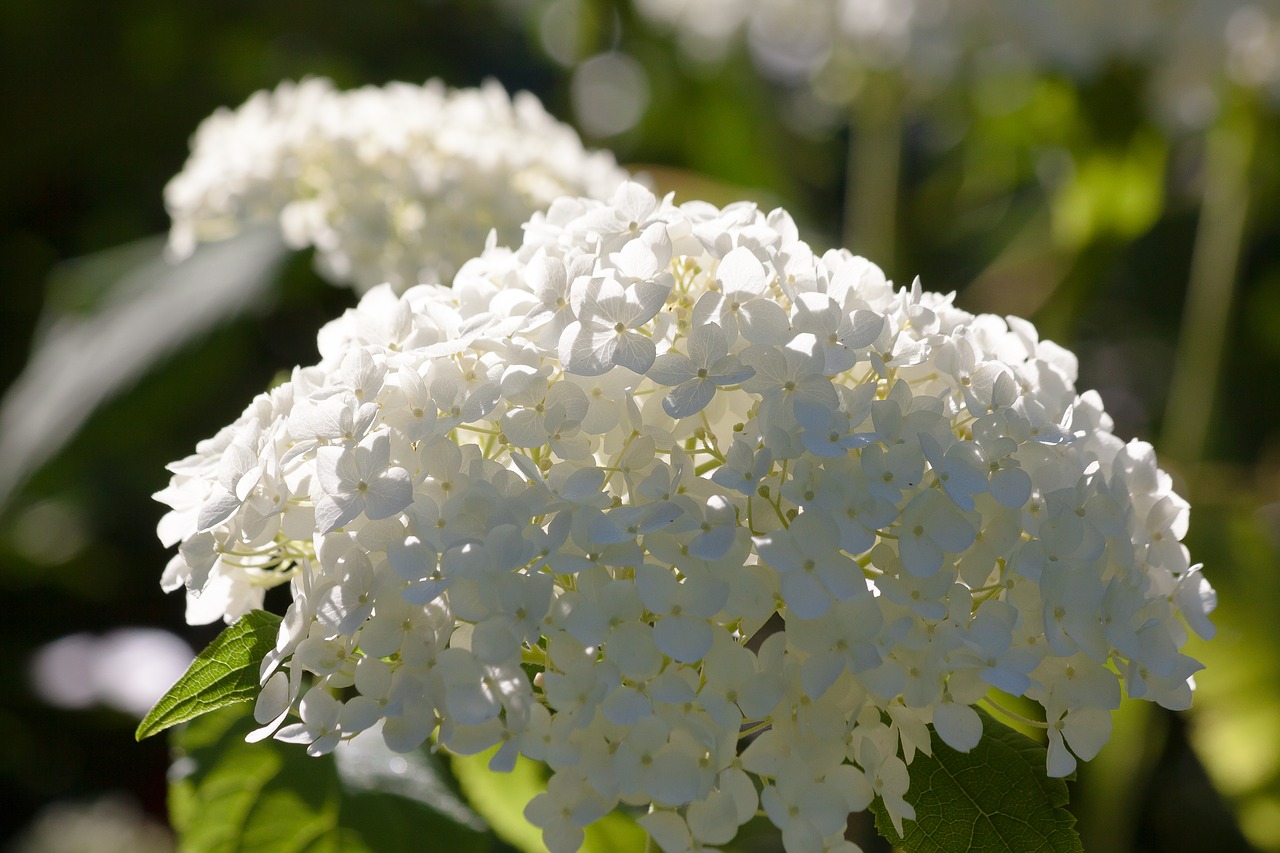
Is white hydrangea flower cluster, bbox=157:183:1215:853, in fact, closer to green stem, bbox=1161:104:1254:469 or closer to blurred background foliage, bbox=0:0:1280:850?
blurred background foliage, bbox=0:0:1280:850

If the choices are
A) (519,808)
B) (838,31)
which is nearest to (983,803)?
(519,808)

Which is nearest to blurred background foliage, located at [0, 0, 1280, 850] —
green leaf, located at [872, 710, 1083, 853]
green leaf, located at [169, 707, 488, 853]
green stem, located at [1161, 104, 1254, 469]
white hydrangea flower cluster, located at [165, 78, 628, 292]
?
green stem, located at [1161, 104, 1254, 469]

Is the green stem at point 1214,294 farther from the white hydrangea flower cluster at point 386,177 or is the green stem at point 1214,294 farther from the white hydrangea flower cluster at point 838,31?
the white hydrangea flower cluster at point 386,177

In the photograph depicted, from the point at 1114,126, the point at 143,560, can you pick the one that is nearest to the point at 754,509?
the point at 1114,126

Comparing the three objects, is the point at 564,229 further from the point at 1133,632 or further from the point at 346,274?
the point at 346,274

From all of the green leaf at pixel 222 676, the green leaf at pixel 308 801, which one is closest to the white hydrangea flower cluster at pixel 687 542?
the green leaf at pixel 222 676

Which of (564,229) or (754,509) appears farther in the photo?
(564,229)
